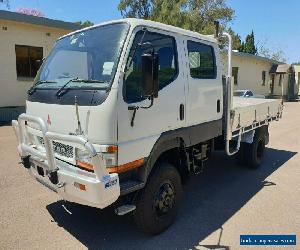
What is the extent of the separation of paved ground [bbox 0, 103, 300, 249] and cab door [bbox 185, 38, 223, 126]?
1413 millimetres

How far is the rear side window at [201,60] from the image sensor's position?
4500mm

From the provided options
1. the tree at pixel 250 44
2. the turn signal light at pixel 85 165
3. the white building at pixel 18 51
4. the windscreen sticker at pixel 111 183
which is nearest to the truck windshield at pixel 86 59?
the turn signal light at pixel 85 165

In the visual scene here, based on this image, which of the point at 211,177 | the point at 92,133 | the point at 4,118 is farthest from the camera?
the point at 4,118

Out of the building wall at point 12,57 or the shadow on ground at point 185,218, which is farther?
the building wall at point 12,57

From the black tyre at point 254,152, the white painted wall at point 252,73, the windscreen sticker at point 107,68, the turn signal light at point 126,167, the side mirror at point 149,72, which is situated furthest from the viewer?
the white painted wall at point 252,73

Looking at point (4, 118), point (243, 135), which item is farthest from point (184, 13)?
point (243, 135)

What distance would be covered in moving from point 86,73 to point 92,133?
2.64ft

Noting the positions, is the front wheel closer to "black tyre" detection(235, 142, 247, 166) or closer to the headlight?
"black tyre" detection(235, 142, 247, 166)

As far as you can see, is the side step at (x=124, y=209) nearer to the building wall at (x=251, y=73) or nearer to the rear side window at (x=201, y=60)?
the rear side window at (x=201, y=60)

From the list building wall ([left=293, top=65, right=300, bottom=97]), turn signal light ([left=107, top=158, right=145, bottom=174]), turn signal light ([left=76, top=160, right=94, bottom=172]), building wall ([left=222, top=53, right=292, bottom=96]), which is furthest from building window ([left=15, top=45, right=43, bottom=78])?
building wall ([left=293, top=65, right=300, bottom=97])

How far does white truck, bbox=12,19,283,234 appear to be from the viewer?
326 cm

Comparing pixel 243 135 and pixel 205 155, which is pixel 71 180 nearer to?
pixel 205 155

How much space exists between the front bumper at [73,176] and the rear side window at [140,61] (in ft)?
2.59

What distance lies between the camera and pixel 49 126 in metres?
3.84
